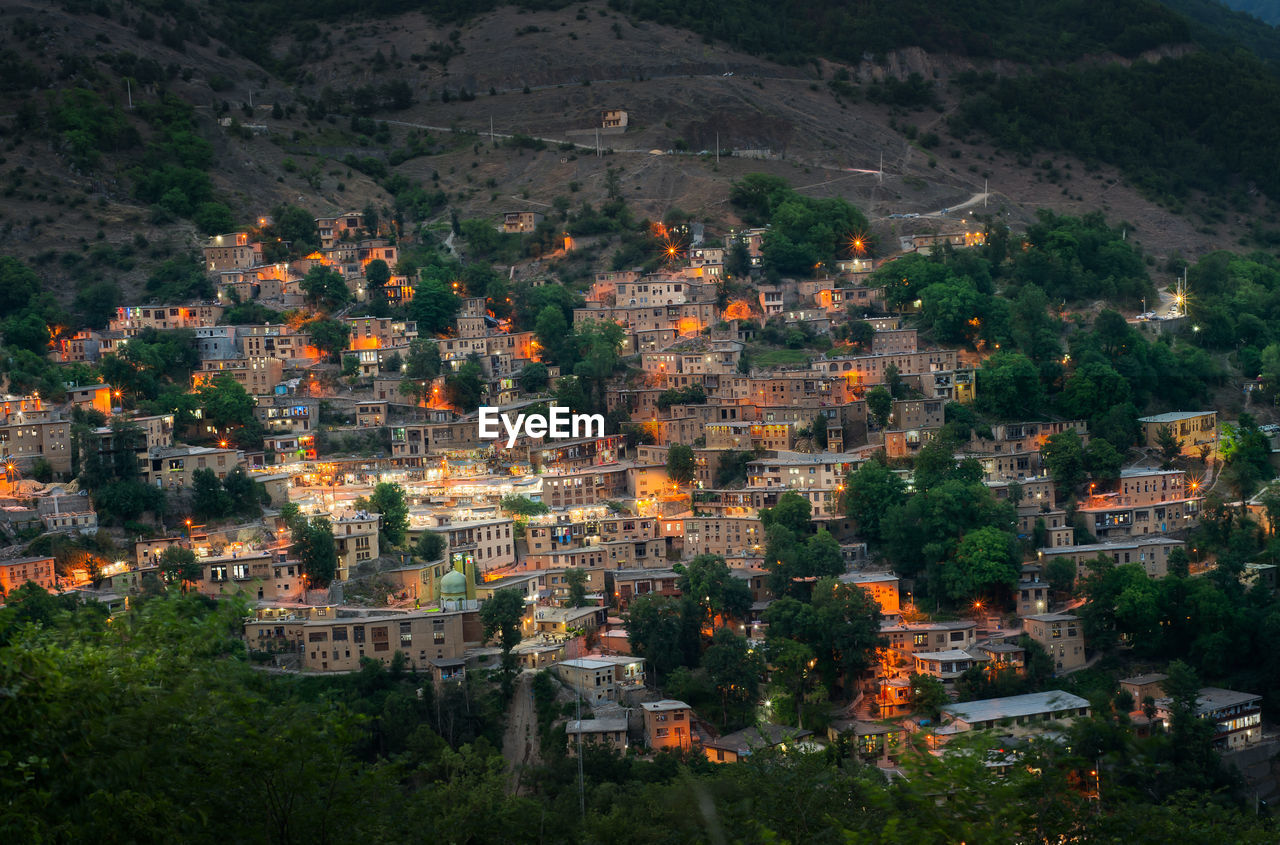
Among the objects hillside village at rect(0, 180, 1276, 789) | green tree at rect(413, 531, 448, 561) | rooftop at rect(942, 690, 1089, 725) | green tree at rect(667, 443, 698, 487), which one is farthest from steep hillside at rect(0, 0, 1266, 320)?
rooftop at rect(942, 690, 1089, 725)

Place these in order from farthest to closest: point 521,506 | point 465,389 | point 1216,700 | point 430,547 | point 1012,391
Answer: point 465,389
point 1012,391
point 521,506
point 430,547
point 1216,700

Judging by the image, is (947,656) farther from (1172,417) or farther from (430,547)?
(1172,417)

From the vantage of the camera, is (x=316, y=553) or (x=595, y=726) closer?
(x=595, y=726)

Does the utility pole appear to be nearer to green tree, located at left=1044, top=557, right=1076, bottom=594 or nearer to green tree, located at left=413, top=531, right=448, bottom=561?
green tree, located at left=413, top=531, right=448, bottom=561

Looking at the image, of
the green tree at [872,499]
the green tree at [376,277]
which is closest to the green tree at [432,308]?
the green tree at [376,277]

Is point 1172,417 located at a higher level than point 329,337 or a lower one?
lower

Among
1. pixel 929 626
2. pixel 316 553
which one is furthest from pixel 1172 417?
pixel 316 553
